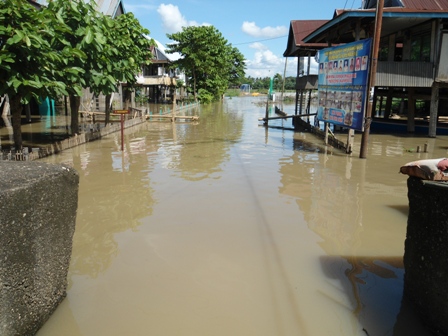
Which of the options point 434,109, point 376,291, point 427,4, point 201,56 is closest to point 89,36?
point 376,291

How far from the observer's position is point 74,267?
5297 mm

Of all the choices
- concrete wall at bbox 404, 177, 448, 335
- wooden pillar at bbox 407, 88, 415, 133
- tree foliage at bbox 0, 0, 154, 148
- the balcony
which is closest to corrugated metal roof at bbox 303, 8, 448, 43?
wooden pillar at bbox 407, 88, 415, 133

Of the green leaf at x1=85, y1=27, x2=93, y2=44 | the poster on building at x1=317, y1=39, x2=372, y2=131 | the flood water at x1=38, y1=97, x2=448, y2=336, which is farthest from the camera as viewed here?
the poster on building at x1=317, y1=39, x2=372, y2=131

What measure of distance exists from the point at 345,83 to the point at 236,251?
34.7ft

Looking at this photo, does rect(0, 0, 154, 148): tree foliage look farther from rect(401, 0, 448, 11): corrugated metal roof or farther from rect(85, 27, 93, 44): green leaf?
rect(401, 0, 448, 11): corrugated metal roof

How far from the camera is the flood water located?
418 centimetres

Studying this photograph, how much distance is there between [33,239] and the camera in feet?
11.3

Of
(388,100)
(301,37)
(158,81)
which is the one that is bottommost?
(388,100)

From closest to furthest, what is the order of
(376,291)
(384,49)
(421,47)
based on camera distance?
(376,291) < (421,47) < (384,49)

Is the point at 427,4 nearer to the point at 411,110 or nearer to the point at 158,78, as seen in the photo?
the point at 411,110

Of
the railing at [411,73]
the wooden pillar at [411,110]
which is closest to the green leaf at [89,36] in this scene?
the railing at [411,73]

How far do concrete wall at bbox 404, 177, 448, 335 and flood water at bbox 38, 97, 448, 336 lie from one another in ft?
1.05

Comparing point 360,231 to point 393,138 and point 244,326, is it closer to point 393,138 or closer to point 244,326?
point 244,326

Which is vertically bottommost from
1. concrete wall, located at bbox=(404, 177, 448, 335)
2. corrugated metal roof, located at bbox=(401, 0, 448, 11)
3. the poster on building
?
concrete wall, located at bbox=(404, 177, 448, 335)
